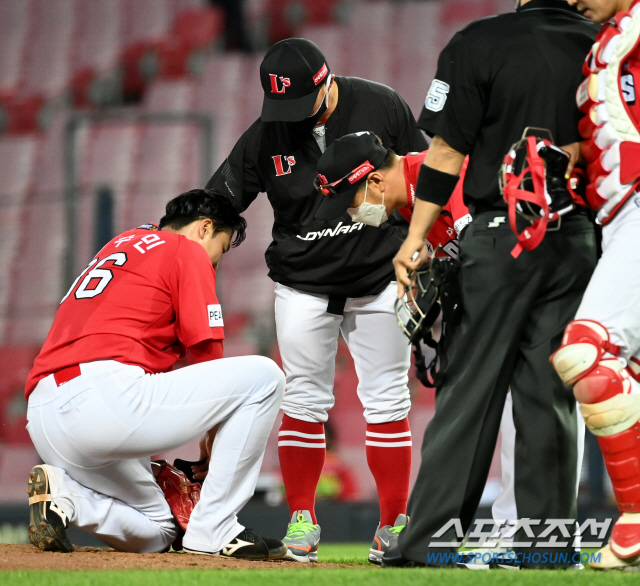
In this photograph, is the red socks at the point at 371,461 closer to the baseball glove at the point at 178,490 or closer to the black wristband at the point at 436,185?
the baseball glove at the point at 178,490

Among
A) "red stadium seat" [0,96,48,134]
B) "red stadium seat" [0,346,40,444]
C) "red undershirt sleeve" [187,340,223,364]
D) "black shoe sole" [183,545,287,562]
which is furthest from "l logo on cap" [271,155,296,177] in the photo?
"red stadium seat" [0,96,48,134]

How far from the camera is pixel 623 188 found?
2.52 m

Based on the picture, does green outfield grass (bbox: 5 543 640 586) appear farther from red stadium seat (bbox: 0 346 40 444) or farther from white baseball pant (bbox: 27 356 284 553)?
red stadium seat (bbox: 0 346 40 444)

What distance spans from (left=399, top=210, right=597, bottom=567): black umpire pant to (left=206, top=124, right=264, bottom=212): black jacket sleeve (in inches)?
56.4

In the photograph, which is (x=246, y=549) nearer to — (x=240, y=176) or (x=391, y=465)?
(x=391, y=465)

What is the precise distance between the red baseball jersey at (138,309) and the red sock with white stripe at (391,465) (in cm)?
88

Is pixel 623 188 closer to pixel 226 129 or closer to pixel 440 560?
pixel 440 560

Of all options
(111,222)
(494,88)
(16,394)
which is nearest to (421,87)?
(111,222)

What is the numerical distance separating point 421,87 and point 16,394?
5538mm

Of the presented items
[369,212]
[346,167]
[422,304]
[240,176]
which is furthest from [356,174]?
[240,176]

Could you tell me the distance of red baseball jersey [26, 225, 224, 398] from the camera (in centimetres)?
313

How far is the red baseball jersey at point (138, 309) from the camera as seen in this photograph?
313 cm

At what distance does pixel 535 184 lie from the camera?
2.53 metres

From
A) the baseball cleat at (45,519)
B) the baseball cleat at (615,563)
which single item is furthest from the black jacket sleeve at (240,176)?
the baseball cleat at (615,563)
